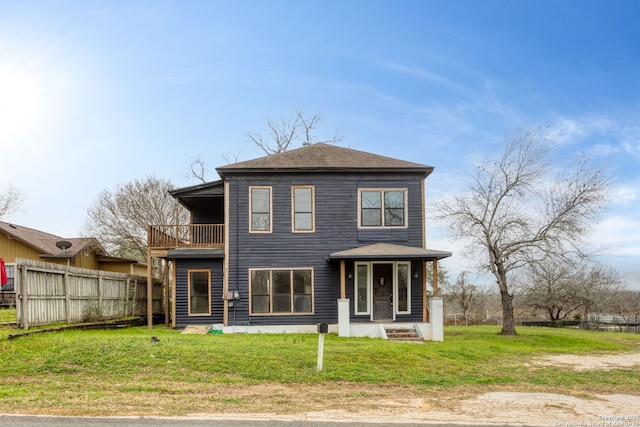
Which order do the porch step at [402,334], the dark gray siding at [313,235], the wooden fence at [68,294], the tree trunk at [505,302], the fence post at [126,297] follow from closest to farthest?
the wooden fence at [68,294], the porch step at [402,334], the dark gray siding at [313,235], the tree trunk at [505,302], the fence post at [126,297]

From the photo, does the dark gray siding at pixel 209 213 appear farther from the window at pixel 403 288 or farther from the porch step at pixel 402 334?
the porch step at pixel 402 334

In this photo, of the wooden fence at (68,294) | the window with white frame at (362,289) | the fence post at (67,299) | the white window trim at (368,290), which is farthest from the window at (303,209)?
the fence post at (67,299)

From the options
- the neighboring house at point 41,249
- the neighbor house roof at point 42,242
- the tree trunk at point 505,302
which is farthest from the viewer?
the neighbor house roof at point 42,242

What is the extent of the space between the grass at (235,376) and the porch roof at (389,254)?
4.19m

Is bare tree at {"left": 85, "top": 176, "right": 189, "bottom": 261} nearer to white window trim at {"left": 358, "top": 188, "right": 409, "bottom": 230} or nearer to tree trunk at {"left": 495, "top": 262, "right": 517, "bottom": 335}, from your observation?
white window trim at {"left": 358, "top": 188, "right": 409, "bottom": 230}

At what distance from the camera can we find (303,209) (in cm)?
1862

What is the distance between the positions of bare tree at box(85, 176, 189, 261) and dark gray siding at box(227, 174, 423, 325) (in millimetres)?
18022

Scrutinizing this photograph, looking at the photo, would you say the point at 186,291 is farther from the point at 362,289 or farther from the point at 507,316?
the point at 507,316

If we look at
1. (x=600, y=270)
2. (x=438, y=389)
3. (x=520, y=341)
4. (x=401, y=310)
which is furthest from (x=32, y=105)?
(x=600, y=270)

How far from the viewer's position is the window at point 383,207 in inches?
734

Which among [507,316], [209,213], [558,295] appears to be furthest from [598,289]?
[209,213]

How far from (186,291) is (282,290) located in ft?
11.7

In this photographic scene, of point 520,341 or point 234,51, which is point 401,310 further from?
point 234,51

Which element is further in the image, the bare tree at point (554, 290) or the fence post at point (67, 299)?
the bare tree at point (554, 290)
